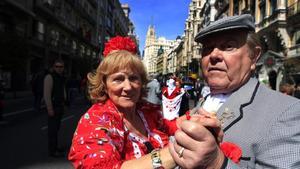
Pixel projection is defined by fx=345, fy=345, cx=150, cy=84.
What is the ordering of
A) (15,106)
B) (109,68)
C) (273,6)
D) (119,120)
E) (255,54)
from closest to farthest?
(255,54) → (119,120) → (109,68) → (15,106) → (273,6)

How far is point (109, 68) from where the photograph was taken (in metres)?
2.19

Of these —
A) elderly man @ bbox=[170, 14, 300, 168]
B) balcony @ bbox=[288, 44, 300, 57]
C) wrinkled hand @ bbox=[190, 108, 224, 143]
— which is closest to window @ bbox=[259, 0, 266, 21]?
balcony @ bbox=[288, 44, 300, 57]

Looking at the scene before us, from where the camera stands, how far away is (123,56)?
2182 millimetres

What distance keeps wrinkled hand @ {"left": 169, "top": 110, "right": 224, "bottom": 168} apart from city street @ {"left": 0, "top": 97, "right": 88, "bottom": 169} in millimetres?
4947

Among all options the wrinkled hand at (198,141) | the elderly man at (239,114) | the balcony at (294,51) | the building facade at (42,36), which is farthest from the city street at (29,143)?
the balcony at (294,51)

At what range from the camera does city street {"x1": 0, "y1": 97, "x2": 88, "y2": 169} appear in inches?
230

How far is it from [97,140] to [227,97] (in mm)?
712

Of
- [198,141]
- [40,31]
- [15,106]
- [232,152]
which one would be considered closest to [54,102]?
[232,152]

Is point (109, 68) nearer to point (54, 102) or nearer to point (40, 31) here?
point (54, 102)

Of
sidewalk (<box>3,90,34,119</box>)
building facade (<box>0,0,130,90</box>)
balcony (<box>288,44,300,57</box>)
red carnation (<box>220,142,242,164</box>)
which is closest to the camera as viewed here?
red carnation (<box>220,142,242,164</box>)

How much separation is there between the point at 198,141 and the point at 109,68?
48.9 inches

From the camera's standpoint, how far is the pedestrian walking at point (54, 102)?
20.8ft

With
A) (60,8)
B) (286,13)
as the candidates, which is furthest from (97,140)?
(60,8)

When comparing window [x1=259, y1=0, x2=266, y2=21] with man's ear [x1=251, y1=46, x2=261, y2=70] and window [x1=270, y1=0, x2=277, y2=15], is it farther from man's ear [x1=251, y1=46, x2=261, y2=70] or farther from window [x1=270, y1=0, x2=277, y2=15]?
man's ear [x1=251, y1=46, x2=261, y2=70]
